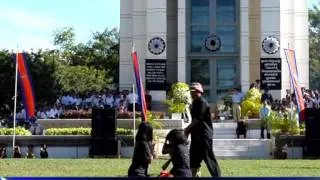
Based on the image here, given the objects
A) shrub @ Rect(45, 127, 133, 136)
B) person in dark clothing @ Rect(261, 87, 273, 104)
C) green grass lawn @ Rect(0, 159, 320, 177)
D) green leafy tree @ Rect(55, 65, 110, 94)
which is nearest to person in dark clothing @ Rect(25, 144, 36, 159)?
shrub @ Rect(45, 127, 133, 136)

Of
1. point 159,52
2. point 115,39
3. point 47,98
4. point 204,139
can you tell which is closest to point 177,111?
point 159,52

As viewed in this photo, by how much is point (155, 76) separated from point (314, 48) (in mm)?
55611

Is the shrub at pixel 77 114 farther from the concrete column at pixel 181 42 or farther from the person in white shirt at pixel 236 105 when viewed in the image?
the concrete column at pixel 181 42

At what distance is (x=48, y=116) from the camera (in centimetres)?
3594

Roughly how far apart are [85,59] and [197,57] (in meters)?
34.3

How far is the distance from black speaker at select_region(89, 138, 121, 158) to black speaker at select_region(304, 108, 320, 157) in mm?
6344

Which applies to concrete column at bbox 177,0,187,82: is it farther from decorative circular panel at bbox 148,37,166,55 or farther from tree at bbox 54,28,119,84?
tree at bbox 54,28,119,84

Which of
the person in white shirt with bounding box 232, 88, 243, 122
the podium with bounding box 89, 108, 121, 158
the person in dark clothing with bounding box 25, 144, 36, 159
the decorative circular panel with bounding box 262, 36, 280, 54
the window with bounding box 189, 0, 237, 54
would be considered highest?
the window with bounding box 189, 0, 237, 54

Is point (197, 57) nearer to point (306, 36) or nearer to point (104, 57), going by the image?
point (306, 36)

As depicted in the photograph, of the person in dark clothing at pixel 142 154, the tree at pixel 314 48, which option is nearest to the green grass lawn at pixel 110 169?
the person in dark clothing at pixel 142 154

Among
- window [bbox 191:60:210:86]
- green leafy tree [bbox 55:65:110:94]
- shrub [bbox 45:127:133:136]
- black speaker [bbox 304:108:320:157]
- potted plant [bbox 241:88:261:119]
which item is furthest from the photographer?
green leafy tree [bbox 55:65:110:94]

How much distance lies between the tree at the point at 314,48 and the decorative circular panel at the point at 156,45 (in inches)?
1876

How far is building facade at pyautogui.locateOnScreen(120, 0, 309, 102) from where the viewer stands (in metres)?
40.3

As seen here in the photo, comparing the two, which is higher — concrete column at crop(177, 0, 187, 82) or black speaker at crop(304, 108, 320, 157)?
concrete column at crop(177, 0, 187, 82)
